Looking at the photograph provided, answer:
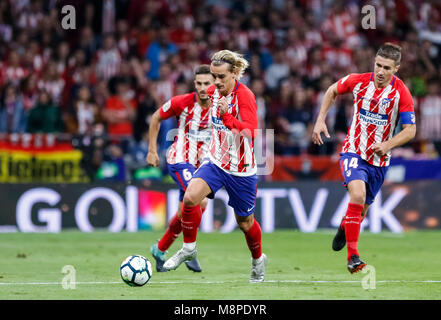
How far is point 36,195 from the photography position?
14.6 metres

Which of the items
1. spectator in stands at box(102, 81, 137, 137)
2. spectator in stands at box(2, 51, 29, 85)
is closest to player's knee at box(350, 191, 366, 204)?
spectator in stands at box(102, 81, 137, 137)

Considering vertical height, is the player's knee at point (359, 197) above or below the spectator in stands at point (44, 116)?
below

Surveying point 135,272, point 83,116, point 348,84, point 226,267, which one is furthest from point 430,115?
point 135,272

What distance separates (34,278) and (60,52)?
9577 mm

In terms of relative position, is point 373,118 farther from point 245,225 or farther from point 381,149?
point 245,225

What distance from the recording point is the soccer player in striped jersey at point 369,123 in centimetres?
902

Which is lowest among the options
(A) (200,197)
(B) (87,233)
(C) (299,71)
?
(B) (87,233)

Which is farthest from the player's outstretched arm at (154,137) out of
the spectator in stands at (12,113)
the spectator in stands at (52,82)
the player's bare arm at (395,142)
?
the spectator in stands at (52,82)

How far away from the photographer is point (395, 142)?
8.81 m

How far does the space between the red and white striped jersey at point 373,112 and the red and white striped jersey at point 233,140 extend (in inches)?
50.2

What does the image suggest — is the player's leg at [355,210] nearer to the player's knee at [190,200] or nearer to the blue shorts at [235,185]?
the blue shorts at [235,185]

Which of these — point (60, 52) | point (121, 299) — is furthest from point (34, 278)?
point (60, 52)

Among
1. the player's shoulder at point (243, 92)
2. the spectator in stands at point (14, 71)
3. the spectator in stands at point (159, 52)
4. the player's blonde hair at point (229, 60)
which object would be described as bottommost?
the player's shoulder at point (243, 92)
